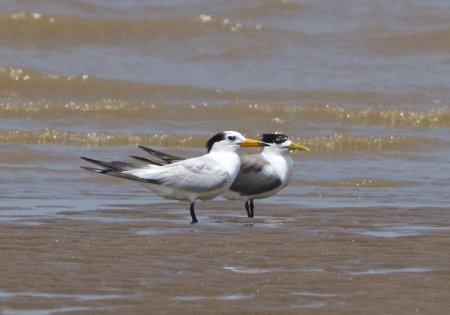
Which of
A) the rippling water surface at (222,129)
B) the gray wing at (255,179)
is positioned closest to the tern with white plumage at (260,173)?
the gray wing at (255,179)

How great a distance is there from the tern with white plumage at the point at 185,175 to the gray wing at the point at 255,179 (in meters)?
0.32

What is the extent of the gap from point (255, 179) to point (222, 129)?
18.1ft

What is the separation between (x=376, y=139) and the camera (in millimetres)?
12539

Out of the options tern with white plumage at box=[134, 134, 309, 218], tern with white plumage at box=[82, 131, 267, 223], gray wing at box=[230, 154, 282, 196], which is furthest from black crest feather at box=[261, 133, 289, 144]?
tern with white plumage at box=[82, 131, 267, 223]

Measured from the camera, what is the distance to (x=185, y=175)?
24.5 feet

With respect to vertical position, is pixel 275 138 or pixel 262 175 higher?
pixel 275 138

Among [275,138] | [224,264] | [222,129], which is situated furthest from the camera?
[222,129]

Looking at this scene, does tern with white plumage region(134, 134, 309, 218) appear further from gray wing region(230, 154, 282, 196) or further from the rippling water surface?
the rippling water surface

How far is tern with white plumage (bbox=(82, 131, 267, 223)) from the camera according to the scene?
7422 mm

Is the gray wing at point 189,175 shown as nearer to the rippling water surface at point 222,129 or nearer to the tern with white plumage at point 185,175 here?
the tern with white plumage at point 185,175

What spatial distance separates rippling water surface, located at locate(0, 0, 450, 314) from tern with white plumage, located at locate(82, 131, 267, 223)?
0.80 feet

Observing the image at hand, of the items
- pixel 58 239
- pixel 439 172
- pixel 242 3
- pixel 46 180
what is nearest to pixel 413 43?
pixel 242 3

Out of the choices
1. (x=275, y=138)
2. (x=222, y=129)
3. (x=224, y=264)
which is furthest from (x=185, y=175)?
(x=222, y=129)

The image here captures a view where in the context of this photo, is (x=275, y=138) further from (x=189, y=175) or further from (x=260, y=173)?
(x=189, y=175)
